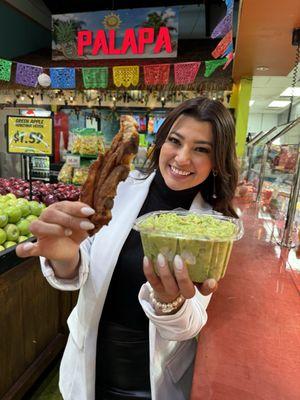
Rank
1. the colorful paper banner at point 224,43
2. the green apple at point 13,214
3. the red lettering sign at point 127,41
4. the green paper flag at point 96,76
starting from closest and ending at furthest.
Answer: the green apple at point 13,214
the colorful paper banner at point 224,43
the green paper flag at point 96,76
the red lettering sign at point 127,41

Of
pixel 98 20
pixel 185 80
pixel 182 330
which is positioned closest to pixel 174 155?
pixel 182 330

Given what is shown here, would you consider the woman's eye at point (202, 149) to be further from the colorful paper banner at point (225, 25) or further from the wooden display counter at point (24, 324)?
the colorful paper banner at point (225, 25)

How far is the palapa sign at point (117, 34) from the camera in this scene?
790cm

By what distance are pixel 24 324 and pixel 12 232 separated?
612 millimetres

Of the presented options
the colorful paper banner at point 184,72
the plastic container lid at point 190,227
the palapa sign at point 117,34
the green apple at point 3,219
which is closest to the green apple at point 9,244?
the green apple at point 3,219

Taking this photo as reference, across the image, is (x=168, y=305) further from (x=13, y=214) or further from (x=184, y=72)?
(x=184, y=72)

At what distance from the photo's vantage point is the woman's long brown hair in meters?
1.16

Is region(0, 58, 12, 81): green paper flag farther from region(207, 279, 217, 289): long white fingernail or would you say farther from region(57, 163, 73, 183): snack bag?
region(207, 279, 217, 289): long white fingernail

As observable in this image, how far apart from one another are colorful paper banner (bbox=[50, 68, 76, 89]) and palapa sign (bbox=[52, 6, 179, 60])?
2.20m

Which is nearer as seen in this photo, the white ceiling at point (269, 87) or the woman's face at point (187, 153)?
the woman's face at point (187, 153)

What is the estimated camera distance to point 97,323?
46.8 inches

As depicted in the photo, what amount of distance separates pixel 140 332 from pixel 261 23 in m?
2.50

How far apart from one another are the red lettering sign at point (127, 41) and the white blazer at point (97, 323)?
773 cm

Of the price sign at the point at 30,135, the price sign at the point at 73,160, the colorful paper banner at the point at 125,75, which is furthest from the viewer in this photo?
the colorful paper banner at the point at 125,75
